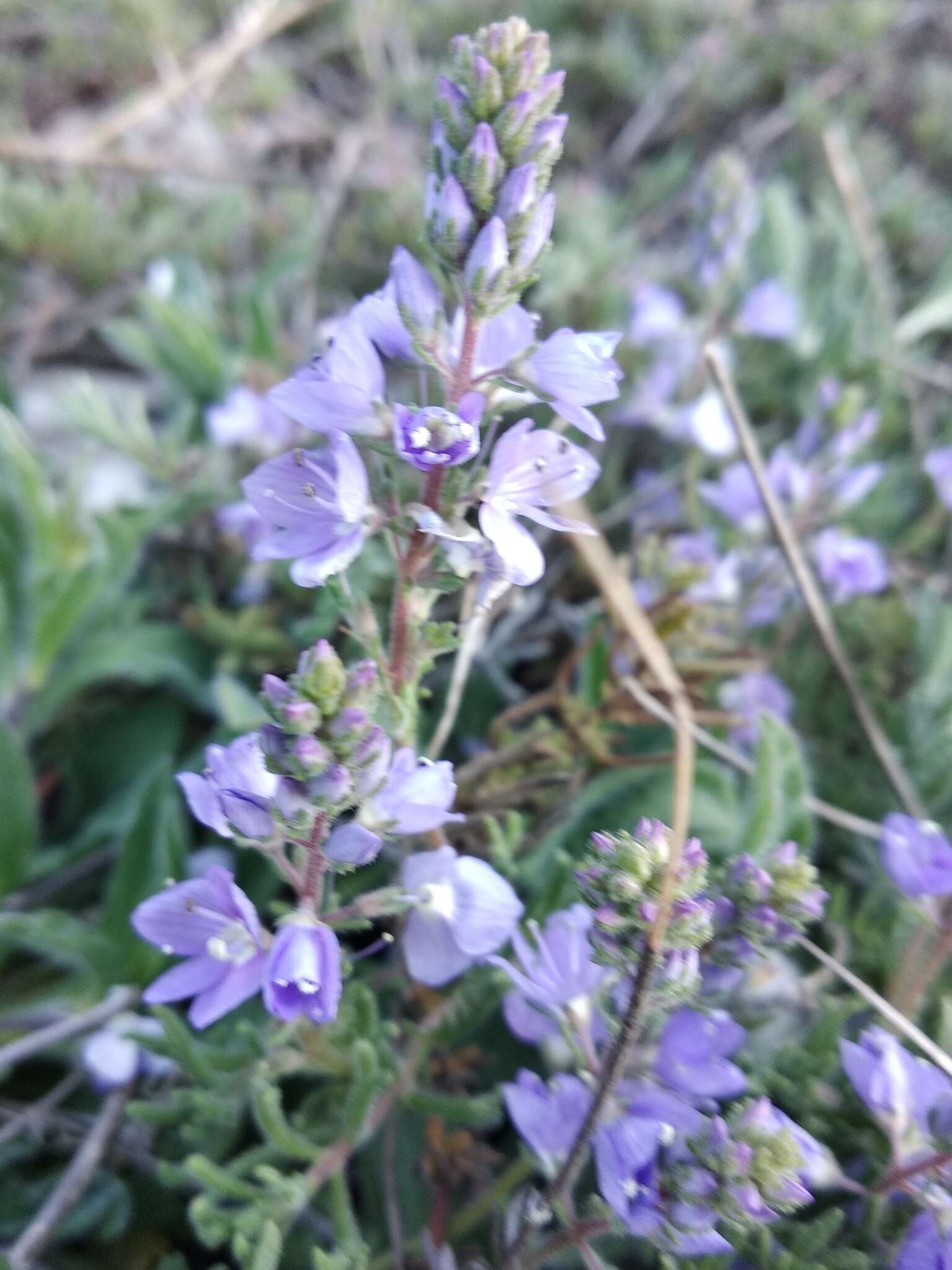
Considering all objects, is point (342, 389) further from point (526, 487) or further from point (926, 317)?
point (926, 317)

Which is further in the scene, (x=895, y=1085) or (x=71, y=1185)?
(x=71, y=1185)

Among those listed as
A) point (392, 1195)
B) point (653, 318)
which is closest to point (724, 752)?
point (392, 1195)

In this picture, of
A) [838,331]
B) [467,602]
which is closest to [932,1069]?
[467,602]

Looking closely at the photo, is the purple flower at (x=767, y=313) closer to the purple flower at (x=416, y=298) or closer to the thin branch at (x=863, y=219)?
the thin branch at (x=863, y=219)

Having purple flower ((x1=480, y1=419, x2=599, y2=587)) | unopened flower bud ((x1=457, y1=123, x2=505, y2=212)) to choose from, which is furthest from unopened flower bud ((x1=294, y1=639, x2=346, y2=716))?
unopened flower bud ((x1=457, y1=123, x2=505, y2=212))

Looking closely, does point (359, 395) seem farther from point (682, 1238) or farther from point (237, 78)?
point (237, 78)

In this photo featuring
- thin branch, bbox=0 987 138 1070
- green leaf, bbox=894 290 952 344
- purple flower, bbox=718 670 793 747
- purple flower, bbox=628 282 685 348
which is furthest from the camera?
green leaf, bbox=894 290 952 344

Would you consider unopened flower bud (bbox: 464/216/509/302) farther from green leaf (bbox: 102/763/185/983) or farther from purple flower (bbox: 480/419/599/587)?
green leaf (bbox: 102/763/185/983)

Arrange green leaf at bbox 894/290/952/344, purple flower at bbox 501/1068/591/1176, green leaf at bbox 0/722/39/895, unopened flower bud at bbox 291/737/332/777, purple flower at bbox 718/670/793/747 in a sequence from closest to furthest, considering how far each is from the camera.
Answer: unopened flower bud at bbox 291/737/332/777 → purple flower at bbox 501/1068/591/1176 → green leaf at bbox 0/722/39/895 → purple flower at bbox 718/670/793/747 → green leaf at bbox 894/290/952/344

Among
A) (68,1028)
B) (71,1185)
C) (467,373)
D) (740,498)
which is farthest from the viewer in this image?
(740,498)
